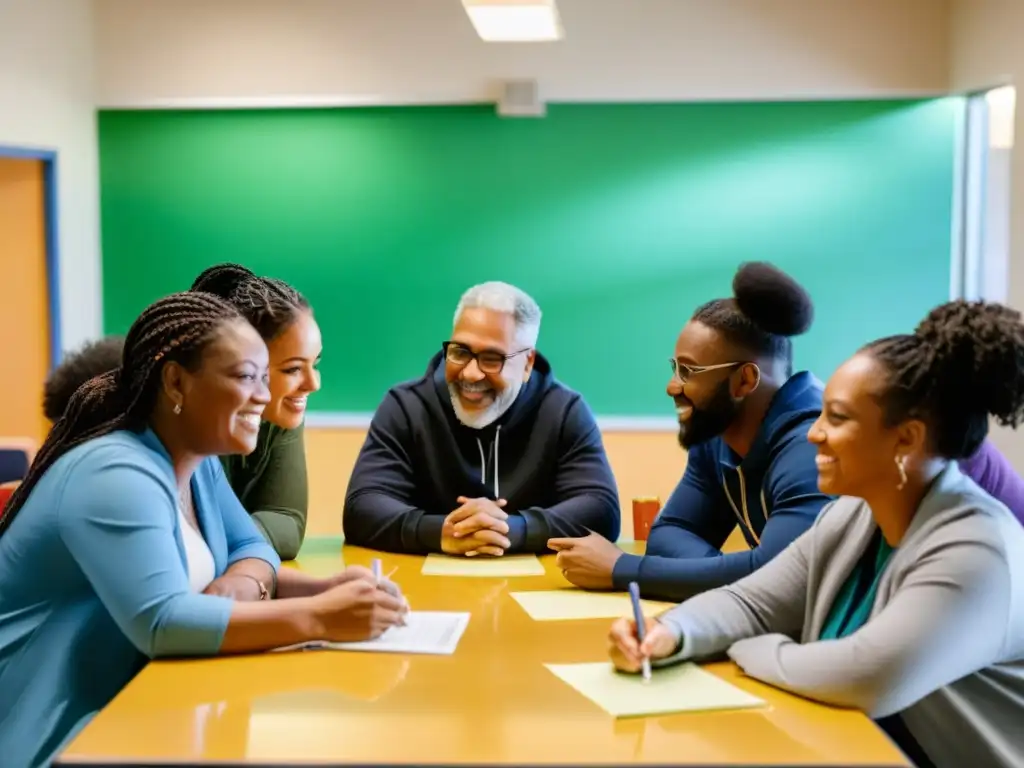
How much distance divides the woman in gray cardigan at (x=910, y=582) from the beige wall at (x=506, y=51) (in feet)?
11.2

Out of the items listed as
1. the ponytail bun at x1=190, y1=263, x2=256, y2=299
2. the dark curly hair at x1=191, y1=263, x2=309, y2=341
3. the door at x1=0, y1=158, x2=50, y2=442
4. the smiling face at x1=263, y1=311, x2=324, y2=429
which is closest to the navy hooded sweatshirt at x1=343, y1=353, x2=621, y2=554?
the smiling face at x1=263, y1=311, x2=324, y2=429

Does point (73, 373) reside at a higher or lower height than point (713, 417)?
higher

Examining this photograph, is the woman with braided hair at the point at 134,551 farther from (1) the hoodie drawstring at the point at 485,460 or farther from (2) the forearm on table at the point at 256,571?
(1) the hoodie drawstring at the point at 485,460

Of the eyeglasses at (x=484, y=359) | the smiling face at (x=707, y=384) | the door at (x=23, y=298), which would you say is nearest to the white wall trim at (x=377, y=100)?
the door at (x=23, y=298)

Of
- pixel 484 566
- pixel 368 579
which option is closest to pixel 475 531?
pixel 484 566

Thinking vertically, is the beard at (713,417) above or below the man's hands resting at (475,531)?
above

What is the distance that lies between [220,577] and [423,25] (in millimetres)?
3552

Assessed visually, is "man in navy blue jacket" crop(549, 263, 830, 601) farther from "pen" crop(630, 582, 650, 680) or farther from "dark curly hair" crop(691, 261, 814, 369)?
"pen" crop(630, 582, 650, 680)

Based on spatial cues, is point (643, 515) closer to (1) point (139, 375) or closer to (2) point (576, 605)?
(2) point (576, 605)

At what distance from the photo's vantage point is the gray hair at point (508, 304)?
10.1 ft

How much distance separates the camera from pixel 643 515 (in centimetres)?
329

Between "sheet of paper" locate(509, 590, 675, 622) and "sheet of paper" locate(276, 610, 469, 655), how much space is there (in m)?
0.16

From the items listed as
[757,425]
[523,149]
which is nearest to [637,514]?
[757,425]

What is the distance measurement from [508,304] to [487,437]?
0.36 m
